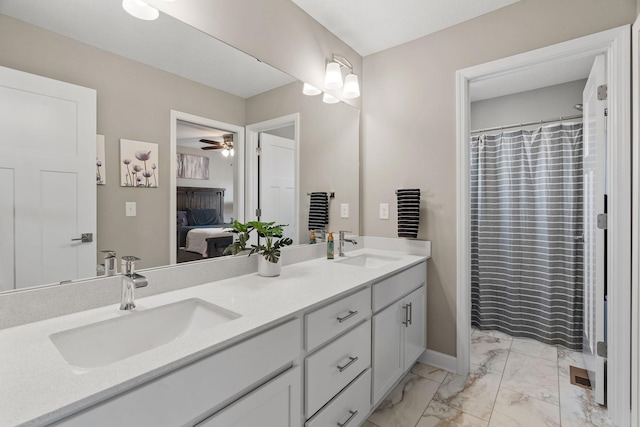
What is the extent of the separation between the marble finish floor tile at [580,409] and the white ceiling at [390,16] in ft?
7.93

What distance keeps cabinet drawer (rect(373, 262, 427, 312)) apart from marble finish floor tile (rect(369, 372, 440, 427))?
24.1 inches

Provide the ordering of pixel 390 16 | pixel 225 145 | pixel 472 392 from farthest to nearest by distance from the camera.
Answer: pixel 390 16 → pixel 472 392 → pixel 225 145

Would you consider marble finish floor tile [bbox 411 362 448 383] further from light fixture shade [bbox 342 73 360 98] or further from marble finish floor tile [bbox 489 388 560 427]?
light fixture shade [bbox 342 73 360 98]

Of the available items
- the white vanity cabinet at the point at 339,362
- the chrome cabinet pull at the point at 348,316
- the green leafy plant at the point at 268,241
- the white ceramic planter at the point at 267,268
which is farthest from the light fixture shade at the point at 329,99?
the chrome cabinet pull at the point at 348,316

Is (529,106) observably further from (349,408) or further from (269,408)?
(269,408)

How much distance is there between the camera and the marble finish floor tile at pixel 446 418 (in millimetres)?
1678

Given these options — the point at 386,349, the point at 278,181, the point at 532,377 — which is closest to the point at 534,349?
the point at 532,377

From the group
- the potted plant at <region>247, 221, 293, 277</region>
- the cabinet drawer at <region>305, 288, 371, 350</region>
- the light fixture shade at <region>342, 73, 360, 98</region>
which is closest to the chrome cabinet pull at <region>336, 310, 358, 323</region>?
the cabinet drawer at <region>305, 288, 371, 350</region>

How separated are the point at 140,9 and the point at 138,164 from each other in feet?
2.04

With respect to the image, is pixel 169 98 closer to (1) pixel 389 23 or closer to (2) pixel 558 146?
(1) pixel 389 23

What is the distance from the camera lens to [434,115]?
88.3 inches

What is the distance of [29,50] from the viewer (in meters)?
1.01

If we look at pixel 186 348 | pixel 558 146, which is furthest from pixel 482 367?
pixel 186 348

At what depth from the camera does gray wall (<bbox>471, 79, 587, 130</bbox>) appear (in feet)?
9.09
